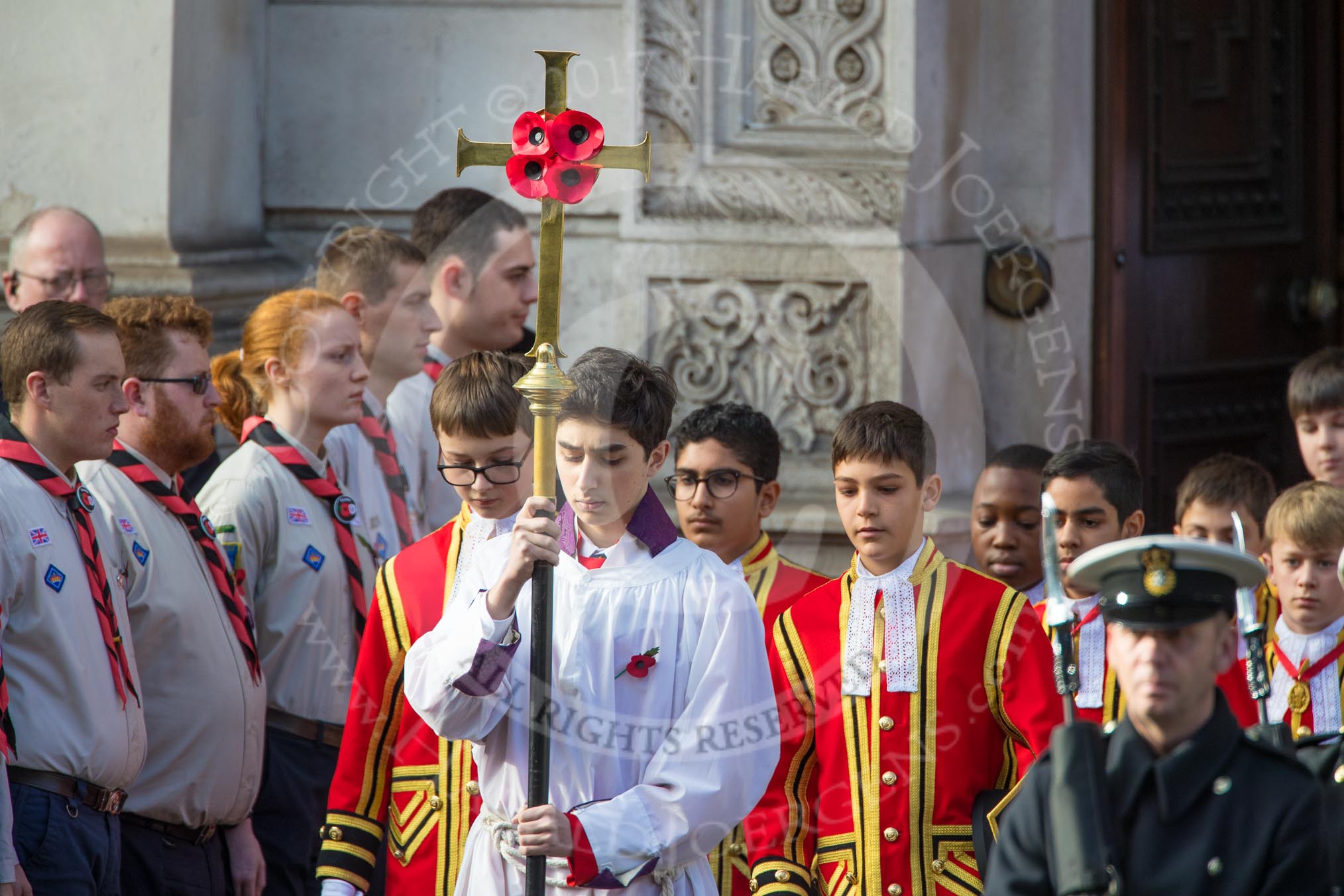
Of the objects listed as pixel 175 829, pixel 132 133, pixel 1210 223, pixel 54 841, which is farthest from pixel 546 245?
pixel 1210 223

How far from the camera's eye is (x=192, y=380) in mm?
4531

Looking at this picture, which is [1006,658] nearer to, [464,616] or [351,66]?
[464,616]

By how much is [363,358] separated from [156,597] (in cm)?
124

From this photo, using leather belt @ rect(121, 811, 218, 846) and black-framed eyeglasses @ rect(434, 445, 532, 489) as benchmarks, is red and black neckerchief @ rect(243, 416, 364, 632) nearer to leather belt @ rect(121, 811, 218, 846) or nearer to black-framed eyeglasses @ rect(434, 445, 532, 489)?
leather belt @ rect(121, 811, 218, 846)

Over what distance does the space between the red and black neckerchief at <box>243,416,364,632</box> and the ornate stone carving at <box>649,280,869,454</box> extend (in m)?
1.57

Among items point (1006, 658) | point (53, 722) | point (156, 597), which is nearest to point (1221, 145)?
point (1006, 658)

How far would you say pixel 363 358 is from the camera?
532 cm

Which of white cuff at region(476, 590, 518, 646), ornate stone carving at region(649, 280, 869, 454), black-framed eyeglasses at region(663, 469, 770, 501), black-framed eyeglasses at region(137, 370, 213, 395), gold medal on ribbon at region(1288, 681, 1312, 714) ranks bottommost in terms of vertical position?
gold medal on ribbon at region(1288, 681, 1312, 714)

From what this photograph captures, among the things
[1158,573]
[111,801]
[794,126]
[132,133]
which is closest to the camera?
[1158,573]

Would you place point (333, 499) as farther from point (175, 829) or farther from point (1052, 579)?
point (1052, 579)

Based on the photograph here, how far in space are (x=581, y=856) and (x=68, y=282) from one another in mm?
2913

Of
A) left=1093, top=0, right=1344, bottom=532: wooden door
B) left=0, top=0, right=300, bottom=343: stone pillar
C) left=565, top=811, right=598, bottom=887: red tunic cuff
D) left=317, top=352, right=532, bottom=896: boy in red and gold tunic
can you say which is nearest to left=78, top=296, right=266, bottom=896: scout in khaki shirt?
left=317, top=352, right=532, bottom=896: boy in red and gold tunic

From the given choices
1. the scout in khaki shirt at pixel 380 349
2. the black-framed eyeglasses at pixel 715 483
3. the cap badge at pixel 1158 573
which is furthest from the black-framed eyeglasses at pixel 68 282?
the cap badge at pixel 1158 573

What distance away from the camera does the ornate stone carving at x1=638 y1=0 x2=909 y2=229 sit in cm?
589
